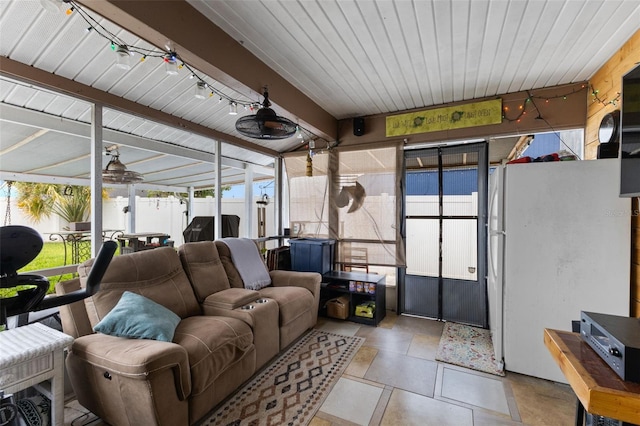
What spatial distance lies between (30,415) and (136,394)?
0.43m

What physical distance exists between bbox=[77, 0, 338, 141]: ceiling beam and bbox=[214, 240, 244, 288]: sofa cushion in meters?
1.55

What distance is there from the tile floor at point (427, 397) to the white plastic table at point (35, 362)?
1.61 feet

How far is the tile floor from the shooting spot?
1.86 metres

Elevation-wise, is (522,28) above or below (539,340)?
above

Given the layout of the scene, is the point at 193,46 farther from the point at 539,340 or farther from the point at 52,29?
the point at 539,340

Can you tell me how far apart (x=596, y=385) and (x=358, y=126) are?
3358 mm

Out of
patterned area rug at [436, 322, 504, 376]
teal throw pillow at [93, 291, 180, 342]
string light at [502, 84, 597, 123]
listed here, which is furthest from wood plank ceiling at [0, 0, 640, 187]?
patterned area rug at [436, 322, 504, 376]

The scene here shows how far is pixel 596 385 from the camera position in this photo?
0.92m

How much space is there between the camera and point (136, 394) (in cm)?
151

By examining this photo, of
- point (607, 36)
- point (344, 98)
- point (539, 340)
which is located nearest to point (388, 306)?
point (539, 340)

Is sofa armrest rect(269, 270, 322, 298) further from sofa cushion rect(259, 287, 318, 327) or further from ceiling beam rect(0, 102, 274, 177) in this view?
ceiling beam rect(0, 102, 274, 177)

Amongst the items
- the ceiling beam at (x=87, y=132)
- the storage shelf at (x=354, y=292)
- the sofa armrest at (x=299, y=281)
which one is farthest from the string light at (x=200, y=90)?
the storage shelf at (x=354, y=292)

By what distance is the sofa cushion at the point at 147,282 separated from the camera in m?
1.93

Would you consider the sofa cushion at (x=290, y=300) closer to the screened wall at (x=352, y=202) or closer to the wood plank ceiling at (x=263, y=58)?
the screened wall at (x=352, y=202)
